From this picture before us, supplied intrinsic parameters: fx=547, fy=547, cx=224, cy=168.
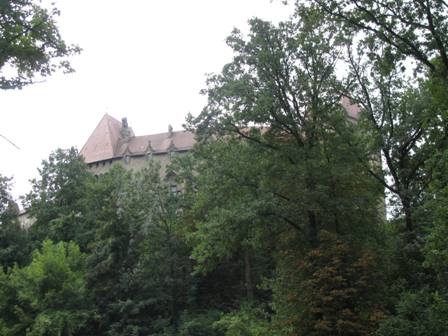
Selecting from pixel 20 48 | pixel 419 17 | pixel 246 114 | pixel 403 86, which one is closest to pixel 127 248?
pixel 246 114

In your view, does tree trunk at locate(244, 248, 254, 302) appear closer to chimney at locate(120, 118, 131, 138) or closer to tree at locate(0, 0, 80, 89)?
tree at locate(0, 0, 80, 89)

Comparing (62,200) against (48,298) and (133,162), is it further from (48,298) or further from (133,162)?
(133,162)

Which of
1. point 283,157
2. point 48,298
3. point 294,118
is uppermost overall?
point 294,118

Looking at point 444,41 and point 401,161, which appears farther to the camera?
point 401,161

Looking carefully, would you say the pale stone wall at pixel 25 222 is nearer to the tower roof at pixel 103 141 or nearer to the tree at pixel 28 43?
the tower roof at pixel 103 141

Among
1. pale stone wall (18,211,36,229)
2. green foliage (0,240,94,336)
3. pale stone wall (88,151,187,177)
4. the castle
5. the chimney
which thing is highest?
the chimney

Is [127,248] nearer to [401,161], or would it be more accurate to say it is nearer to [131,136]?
[401,161]

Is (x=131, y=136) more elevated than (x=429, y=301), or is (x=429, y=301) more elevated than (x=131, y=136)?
(x=131, y=136)

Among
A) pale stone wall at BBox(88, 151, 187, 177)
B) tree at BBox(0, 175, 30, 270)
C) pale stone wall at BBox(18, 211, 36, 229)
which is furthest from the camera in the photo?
pale stone wall at BBox(88, 151, 187, 177)

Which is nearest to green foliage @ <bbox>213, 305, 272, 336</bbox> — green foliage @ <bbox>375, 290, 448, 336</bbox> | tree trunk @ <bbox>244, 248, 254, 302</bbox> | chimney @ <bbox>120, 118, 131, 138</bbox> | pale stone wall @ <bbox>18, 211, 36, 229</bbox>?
tree trunk @ <bbox>244, 248, 254, 302</bbox>

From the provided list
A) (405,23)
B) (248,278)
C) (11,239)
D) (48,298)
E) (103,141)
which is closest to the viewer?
(405,23)

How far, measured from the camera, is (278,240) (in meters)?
19.4

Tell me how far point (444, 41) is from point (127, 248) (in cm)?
2564

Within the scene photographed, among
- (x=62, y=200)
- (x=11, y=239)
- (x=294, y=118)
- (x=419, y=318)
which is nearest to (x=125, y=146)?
(x=62, y=200)
